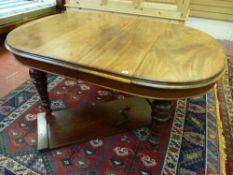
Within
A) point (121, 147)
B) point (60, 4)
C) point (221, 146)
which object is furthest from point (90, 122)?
point (60, 4)

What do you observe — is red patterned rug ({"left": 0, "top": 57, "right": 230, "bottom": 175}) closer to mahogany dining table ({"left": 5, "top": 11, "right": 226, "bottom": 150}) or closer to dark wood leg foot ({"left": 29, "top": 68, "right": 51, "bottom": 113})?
mahogany dining table ({"left": 5, "top": 11, "right": 226, "bottom": 150})

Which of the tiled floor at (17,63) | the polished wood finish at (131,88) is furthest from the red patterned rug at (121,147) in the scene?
the polished wood finish at (131,88)

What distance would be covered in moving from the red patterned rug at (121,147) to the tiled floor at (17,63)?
22 centimetres

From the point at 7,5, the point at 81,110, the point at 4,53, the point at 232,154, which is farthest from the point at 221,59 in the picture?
the point at 7,5

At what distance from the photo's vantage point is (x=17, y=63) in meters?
1.86

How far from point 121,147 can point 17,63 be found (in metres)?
1.26

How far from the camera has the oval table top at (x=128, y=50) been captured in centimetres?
90

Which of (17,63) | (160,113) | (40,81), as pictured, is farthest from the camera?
(17,63)

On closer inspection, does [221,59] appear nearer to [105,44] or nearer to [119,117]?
[105,44]

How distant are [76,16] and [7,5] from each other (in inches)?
74.7

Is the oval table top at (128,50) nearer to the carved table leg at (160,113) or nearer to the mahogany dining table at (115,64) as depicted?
the mahogany dining table at (115,64)

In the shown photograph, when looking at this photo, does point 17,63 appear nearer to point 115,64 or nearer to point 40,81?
point 40,81

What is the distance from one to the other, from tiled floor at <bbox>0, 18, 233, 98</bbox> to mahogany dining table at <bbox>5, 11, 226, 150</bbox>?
2.23 feet

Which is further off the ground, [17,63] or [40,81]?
[40,81]
